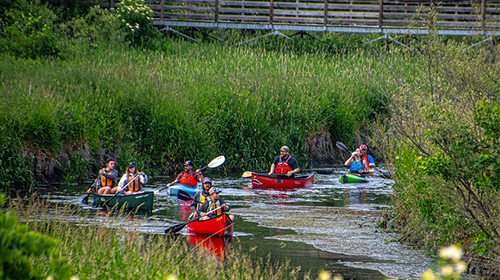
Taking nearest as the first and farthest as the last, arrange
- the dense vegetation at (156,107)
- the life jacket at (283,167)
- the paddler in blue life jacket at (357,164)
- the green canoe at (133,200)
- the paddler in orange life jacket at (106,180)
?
1. the green canoe at (133,200)
2. the paddler in orange life jacket at (106,180)
3. the dense vegetation at (156,107)
4. the life jacket at (283,167)
5. the paddler in blue life jacket at (357,164)

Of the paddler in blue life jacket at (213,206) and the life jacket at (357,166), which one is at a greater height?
the paddler in blue life jacket at (213,206)

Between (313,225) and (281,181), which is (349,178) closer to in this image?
(281,181)

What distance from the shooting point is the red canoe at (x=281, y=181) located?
16.6m

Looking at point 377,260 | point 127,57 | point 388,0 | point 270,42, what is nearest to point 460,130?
point 377,260

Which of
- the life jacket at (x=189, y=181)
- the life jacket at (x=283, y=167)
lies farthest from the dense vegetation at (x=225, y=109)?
the life jacket at (x=189, y=181)

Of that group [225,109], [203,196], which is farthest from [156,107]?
[203,196]

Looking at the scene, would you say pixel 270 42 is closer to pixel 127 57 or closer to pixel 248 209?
pixel 127 57

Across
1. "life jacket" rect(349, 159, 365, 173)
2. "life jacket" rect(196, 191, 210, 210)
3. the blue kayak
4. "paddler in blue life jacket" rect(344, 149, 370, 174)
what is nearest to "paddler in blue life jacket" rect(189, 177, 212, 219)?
"life jacket" rect(196, 191, 210, 210)

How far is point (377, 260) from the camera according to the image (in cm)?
882

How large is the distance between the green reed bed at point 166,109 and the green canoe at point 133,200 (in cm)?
306

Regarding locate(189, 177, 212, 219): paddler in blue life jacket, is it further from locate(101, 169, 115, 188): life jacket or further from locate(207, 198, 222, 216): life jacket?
locate(101, 169, 115, 188): life jacket

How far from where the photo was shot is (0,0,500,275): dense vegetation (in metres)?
8.17

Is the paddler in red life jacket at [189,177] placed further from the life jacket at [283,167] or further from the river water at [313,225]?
the life jacket at [283,167]

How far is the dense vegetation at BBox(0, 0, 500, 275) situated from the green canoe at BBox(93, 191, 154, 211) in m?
2.68
